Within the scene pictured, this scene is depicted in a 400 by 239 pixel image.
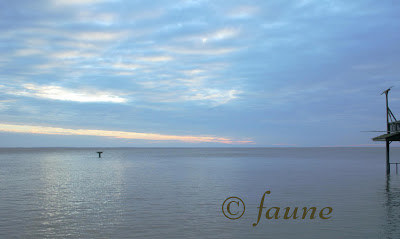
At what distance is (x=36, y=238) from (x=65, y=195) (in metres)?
16.0

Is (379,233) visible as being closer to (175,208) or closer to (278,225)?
(278,225)

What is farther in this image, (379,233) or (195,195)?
(195,195)

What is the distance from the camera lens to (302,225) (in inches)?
787

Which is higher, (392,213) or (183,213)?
(392,213)

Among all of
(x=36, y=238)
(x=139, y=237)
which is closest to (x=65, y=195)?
(x=36, y=238)

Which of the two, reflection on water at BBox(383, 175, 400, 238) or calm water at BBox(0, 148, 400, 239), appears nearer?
reflection on water at BBox(383, 175, 400, 238)

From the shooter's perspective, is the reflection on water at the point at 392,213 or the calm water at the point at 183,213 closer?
the reflection on water at the point at 392,213

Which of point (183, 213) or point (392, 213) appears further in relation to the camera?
point (183, 213)

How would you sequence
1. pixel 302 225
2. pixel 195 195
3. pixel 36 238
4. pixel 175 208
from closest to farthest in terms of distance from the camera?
pixel 36 238 → pixel 302 225 → pixel 175 208 → pixel 195 195

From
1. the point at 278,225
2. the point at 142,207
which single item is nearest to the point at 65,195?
the point at 142,207

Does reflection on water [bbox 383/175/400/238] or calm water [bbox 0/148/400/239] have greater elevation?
reflection on water [bbox 383/175/400/238]

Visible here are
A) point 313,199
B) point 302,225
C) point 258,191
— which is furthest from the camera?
point 258,191

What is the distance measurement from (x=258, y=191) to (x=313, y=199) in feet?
21.6

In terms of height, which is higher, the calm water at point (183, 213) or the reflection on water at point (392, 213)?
the reflection on water at point (392, 213)
